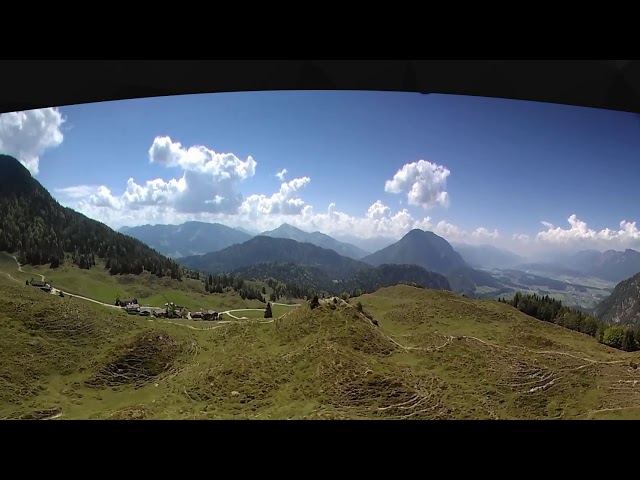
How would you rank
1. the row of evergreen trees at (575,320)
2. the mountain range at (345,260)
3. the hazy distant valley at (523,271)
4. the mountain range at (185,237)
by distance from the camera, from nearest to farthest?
the row of evergreen trees at (575,320), the hazy distant valley at (523,271), the mountain range at (345,260), the mountain range at (185,237)

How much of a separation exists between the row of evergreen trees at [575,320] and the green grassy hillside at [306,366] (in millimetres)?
724

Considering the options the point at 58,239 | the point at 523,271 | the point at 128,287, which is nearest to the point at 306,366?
the point at 128,287

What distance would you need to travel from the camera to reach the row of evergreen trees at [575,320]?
57.4 feet

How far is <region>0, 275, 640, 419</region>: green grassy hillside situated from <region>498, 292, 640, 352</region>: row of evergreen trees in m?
0.72

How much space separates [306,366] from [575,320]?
605 inches

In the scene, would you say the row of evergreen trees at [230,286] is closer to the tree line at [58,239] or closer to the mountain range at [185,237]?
the tree line at [58,239]

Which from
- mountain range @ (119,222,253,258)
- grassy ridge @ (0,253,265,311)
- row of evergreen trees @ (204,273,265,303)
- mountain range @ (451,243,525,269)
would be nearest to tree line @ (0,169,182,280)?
grassy ridge @ (0,253,265,311)

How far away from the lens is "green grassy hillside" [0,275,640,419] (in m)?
12.7

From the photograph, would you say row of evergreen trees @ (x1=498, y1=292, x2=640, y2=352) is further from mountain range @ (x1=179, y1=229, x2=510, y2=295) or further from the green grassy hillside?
mountain range @ (x1=179, y1=229, x2=510, y2=295)

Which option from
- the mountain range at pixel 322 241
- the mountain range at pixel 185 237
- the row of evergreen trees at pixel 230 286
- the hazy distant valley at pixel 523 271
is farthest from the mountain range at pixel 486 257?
the mountain range at pixel 185 237

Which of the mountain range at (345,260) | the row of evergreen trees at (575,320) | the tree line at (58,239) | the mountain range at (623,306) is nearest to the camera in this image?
the row of evergreen trees at (575,320)

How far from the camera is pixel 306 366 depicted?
14.8 m
